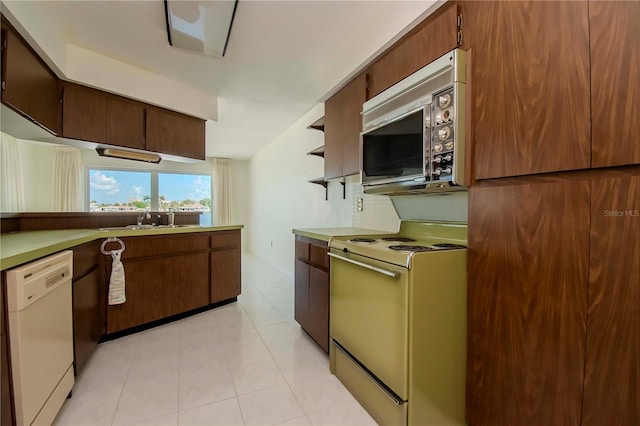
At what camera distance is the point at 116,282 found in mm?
2279

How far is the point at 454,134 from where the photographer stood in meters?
1.35

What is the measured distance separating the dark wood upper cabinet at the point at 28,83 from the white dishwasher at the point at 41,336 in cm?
104

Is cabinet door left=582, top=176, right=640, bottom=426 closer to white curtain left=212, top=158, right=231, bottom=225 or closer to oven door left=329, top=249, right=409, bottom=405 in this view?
oven door left=329, top=249, right=409, bottom=405

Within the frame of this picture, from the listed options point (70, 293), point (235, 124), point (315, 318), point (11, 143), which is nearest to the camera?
point (70, 293)

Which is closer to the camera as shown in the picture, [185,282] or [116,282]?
[116,282]

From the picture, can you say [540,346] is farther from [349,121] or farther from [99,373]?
[99,373]

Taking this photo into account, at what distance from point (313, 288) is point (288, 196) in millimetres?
2734

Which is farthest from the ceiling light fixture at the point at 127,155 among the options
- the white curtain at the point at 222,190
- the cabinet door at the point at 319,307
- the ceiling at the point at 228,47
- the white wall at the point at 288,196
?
the white curtain at the point at 222,190

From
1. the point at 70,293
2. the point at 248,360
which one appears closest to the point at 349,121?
the point at 248,360

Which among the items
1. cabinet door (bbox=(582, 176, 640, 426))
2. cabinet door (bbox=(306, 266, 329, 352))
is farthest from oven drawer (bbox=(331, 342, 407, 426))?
cabinet door (bbox=(582, 176, 640, 426))

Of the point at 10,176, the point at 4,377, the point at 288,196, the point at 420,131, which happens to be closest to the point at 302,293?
the point at 420,131

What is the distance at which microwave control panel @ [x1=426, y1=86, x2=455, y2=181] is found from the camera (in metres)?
1.36

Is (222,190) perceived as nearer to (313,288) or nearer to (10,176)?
(10,176)

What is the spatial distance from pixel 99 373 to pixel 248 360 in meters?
0.96
